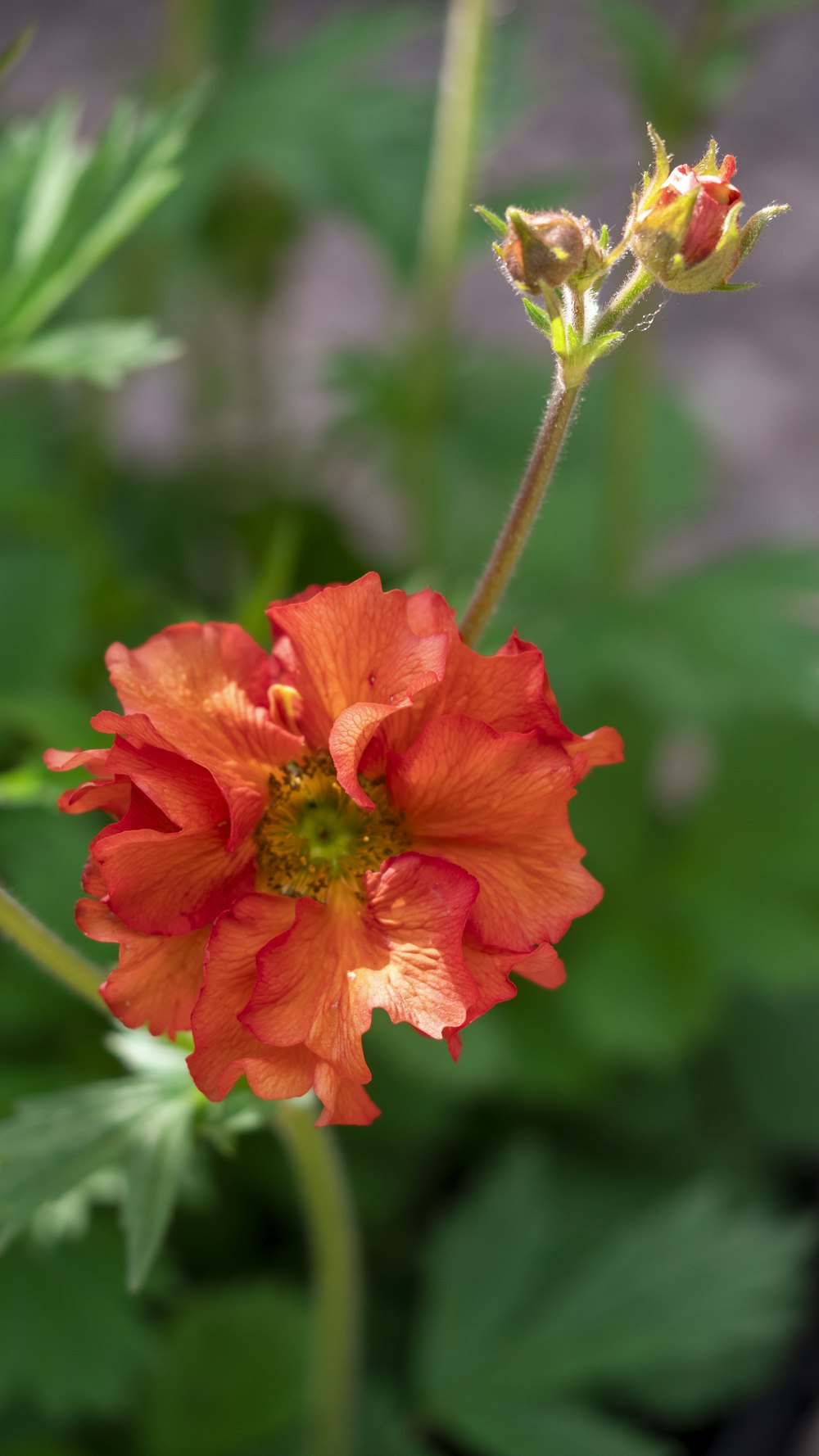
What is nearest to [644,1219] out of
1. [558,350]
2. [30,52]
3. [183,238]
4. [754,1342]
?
[754,1342]

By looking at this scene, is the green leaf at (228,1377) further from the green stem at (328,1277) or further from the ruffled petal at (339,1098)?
the ruffled petal at (339,1098)

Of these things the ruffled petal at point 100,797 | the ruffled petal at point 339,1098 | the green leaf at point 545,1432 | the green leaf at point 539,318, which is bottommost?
the green leaf at point 545,1432

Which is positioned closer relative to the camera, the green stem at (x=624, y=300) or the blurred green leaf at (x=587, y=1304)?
the green stem at (x=624, y=300)

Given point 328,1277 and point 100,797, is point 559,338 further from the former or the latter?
point 328,1277

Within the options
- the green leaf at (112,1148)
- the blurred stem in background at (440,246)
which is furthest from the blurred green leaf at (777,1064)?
the green leaf at (112,1148)

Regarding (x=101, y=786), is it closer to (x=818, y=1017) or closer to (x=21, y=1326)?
(x=21, y=1326)

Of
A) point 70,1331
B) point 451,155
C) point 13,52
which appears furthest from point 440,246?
point 70,1331

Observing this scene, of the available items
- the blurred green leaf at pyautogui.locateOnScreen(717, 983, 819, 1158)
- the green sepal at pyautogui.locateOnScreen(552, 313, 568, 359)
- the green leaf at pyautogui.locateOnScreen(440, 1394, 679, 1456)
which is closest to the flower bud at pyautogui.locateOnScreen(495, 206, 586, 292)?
the green sepal at pyautogui.locateOnScreen(552, 313, 568, 359)
